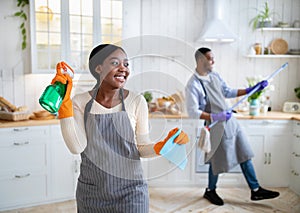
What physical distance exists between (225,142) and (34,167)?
1.63 meters

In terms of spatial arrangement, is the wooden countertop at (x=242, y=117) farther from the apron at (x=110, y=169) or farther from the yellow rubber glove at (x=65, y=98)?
the yellow rubber glove at (x=65, y=98)

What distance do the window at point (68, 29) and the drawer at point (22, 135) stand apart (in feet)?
1.77

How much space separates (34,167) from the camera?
10.00 feet

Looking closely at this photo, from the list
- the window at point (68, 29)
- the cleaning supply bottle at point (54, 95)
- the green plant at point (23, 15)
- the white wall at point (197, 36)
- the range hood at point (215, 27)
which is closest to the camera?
the cleaning supply bottle at point (54, 95)

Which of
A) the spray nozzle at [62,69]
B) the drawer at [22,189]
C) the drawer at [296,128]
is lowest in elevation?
the drawer at [22,189]

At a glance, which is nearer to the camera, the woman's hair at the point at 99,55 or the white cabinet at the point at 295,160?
the woman's hair at the point at 99,55

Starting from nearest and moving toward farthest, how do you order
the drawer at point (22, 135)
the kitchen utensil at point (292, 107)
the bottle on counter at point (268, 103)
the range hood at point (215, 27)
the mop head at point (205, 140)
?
the mop head at point (205, 140), the drawer at point (22, 135), the range hood at point (215, 27), the kitchen utensil at point (292, 107), the bottle on counter at point (268, 103)

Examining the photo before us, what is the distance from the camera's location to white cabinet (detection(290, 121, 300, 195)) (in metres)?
3.36

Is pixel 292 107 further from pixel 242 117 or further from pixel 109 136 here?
pixel 109 136

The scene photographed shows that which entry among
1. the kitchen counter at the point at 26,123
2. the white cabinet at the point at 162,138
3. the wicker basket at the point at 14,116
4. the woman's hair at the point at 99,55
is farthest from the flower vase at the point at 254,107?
the woman's hair at the point at 99,55

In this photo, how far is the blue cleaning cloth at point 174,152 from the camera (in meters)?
1.37

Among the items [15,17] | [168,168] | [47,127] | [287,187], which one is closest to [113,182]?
[168,168]

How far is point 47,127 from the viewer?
307 centimetres


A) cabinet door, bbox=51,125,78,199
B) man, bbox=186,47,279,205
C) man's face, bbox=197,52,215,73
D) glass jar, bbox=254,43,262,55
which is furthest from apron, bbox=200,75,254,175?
cabinet door, bbox=51,125,78,199
